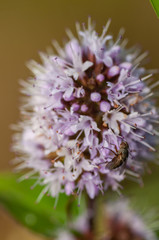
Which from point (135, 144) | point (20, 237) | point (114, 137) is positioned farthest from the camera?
A: point (20, 237)

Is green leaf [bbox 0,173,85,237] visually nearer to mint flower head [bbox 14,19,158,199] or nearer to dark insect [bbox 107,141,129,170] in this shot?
mint flower head [bbox 14,19,158,199]

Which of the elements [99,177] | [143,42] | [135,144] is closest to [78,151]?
[99,177]

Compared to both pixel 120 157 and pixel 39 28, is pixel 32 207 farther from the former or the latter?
pixel 39 28

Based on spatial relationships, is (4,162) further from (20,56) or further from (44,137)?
(44,137)

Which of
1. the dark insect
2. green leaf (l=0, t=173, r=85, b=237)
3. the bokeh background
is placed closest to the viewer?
the dark insect

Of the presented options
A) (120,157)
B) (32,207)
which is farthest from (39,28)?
(120,157)

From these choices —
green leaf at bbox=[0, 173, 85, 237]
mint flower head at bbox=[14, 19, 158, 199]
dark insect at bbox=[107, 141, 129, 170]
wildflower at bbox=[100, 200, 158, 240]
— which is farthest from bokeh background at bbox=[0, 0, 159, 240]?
dark insect at bbox=[107, 141, 129, 170]
